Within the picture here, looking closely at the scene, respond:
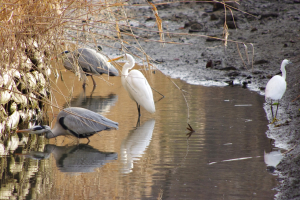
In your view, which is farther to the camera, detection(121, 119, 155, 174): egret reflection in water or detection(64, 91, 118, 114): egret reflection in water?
detection(64, 91, 118, 114): egret reflection in water

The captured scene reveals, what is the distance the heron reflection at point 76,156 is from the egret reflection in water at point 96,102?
172cm

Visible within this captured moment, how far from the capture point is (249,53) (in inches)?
400

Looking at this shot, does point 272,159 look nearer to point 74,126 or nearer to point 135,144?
point 135,144

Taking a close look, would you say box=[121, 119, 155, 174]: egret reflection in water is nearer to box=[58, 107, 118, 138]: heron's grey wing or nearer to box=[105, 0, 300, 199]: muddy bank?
box=[58, 107, 118, 138]: heron's grey wing

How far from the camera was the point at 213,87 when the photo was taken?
25.8 ft

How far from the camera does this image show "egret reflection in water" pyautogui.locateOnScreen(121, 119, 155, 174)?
151 inches

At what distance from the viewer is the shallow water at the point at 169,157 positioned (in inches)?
123

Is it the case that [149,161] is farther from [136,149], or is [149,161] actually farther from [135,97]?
[135,97]

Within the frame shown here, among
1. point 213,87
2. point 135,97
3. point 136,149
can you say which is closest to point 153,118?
point 135,97

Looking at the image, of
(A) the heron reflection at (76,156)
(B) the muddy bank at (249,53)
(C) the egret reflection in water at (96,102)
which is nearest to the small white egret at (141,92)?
(C) the egret reflection in water at (96,102)

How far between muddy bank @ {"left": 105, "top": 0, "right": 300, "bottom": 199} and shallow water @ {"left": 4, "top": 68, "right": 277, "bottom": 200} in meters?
0.25

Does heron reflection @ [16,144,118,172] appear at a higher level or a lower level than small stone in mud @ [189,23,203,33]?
lower

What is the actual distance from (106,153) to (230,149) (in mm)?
1261

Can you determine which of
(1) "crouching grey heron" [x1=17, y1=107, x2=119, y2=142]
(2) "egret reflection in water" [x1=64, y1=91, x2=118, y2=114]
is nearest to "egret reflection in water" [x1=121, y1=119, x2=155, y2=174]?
(1) "crouching grey heron" [x1=17, y1=107, x2=119, y2=142]
